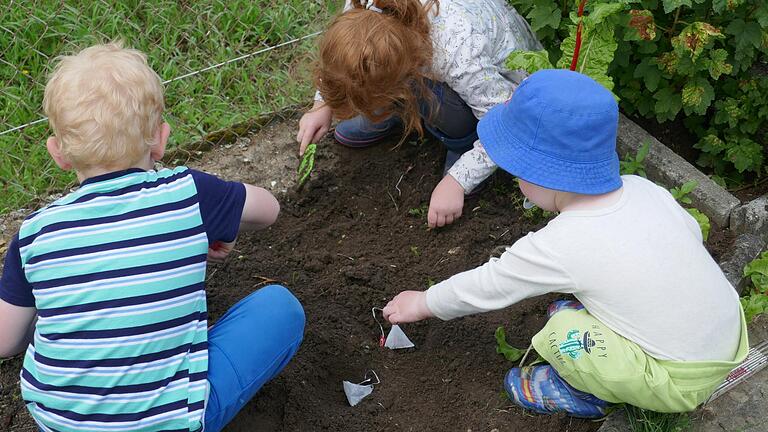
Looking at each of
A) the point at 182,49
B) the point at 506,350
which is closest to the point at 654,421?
the point at 506,350

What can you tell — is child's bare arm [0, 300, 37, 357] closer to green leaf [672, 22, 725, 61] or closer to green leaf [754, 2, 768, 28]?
green leaf [672, 22, 725, 61]

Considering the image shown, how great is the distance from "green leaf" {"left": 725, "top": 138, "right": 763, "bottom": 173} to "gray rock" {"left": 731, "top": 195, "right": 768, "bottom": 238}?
0.34 metres

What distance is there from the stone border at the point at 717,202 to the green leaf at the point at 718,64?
0.33 meters

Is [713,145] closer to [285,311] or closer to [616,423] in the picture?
[616,423]

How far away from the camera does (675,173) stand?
3049 millimetres

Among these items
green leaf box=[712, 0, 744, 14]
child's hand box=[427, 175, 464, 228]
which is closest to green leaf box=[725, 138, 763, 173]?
green leaf box=[712, 0, 744, 14]

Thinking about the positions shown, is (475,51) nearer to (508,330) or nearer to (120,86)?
(508,330)

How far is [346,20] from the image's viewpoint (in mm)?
2678

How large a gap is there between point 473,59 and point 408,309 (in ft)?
3.14

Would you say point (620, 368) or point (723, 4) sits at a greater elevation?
point (723, 4)

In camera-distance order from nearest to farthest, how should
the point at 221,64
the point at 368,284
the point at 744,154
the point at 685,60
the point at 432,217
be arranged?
the point at 368,284, the point at 432,217, the point at 685,60, the point at 744,154, the point at 221,64

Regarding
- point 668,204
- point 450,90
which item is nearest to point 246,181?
point 450,90

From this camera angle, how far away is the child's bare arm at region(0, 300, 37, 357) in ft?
6.56

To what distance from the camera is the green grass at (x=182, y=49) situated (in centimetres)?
358
